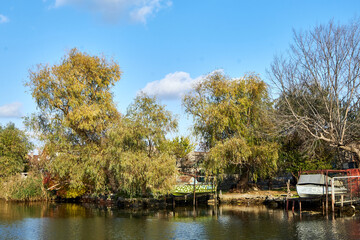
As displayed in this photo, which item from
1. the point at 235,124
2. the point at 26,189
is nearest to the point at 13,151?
the point at 26,189

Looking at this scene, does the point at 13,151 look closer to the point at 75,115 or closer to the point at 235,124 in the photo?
the point at 75,115

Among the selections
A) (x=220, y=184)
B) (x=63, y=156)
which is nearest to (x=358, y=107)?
(x=220, y=184)

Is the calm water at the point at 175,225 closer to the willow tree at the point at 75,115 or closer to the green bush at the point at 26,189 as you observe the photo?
the willow tree at the point at 75,115

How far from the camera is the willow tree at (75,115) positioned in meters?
35.2

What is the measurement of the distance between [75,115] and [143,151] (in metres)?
7.45

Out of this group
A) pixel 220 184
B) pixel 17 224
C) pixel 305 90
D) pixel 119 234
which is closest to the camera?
pixel 119 234

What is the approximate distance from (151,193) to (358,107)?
20.9 m

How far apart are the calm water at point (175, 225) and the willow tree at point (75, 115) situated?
16.1 feet

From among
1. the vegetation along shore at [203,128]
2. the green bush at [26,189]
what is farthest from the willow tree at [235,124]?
the green bush at [26,189]

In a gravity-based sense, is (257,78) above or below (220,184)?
above

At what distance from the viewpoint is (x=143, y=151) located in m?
34.3

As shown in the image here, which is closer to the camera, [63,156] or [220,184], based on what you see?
[63,156]

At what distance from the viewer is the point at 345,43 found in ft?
108

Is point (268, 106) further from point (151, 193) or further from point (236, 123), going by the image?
point (151, 193)
